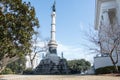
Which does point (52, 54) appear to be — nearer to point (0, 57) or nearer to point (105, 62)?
point (105, 62)

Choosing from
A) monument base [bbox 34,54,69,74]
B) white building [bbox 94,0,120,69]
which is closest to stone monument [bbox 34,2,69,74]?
monument base [bbox 34,54,69,74]

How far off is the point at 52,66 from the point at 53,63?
87 centimetres

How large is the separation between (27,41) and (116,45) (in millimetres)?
17254

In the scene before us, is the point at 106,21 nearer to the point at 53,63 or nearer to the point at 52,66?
the point at 53,63

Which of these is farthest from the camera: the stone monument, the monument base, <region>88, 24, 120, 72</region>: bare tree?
the stone monument

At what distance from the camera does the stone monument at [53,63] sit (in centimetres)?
4097

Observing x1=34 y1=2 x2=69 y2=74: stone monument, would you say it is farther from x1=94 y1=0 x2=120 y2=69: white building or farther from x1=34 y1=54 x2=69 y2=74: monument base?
x1=94 y1=0 x2=120 y2=69: white building

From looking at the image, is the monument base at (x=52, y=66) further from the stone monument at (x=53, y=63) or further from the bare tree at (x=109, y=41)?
the bare tree at (x=109, y=41)

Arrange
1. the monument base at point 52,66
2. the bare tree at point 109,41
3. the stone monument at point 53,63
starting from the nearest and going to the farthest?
the bare tree at point 109,41, the monument base at point 52,66, the stone monument at point 53,63

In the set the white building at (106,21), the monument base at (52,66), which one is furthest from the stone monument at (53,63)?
the white building at (106,21)

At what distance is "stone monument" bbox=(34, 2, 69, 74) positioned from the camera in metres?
41.0

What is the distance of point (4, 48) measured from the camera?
1278 centimetres

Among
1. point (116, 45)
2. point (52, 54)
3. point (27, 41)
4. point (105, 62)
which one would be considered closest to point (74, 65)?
point (52, 54)

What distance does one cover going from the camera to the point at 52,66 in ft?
136
